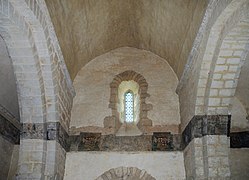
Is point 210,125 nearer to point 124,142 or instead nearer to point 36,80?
point 124,142

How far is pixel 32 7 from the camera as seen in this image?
564 centimetres

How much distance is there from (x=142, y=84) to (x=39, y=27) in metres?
3.94

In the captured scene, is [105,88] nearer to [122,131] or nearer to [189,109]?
[122,131]

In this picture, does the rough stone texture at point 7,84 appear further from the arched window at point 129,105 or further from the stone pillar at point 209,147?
the stone pillar at point 209,147

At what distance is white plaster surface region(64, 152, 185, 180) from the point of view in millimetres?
8195

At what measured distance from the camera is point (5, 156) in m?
8.95

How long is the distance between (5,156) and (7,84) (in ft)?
6.25

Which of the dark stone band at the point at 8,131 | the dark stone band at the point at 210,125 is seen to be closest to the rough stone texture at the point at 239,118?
the dark stone band at the point at 210,125

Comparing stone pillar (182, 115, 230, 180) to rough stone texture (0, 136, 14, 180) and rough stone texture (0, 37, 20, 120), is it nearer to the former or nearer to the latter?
rough stone texture (0, 37, 20, 120)

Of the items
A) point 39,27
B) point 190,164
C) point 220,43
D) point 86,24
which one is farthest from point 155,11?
point 190,164

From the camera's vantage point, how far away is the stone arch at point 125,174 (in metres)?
8.20

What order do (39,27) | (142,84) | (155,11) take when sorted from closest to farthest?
1. (39,27)
2. (155,11)
3. (142,84)

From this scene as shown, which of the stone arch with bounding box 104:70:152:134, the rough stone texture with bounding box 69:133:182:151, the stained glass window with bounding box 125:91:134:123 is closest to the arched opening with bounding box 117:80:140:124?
the stained glass window with bounding box 125:91:134:123

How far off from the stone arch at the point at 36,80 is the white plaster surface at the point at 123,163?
2.22 ft
